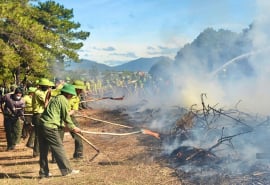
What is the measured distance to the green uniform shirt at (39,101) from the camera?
29.8ft

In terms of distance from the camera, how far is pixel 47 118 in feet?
23.8

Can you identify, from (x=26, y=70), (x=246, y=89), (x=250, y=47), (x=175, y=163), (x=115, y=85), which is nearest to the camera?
(x=175, y=163)

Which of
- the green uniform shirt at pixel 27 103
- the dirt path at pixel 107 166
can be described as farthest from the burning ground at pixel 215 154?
the green uniform shirt at pixel 27 103

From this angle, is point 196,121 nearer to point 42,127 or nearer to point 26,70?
point 42,127

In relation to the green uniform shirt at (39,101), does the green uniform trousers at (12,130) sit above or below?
below

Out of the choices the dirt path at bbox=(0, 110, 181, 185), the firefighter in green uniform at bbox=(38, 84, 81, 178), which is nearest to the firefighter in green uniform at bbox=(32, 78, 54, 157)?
the dirt path at bbox=(0, 110, 181, 185)

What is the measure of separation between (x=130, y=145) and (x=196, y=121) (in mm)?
2145

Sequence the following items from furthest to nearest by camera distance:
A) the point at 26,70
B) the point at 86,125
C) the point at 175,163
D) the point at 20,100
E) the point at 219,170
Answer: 1. the point at 26,70
2. the point at 86,125
3. the point at 20,100
4. the point at 175,163
5. the point at 219,170

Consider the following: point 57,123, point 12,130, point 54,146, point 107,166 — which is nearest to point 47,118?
point 57,123

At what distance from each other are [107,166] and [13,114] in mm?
3878

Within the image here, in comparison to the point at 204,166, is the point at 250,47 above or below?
above

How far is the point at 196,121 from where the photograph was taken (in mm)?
10922

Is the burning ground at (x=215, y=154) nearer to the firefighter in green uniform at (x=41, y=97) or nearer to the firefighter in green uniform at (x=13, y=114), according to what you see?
the firefighter in green uniform at (x=41, y=97)

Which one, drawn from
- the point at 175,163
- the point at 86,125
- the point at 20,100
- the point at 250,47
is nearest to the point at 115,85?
the point at 250,47
